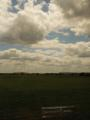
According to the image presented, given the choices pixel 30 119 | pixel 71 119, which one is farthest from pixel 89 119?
pixel 30 119

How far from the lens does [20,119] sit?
33.2 meters

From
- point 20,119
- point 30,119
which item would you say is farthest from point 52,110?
point 20,119

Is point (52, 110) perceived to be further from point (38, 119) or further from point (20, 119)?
point (20, 119)

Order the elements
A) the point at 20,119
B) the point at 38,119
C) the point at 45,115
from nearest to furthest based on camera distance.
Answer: the point at 45,115 < the point at 38,119 < the point at 20,119

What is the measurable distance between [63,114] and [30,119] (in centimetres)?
370

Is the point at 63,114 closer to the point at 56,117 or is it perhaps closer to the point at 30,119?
the point at 56,117

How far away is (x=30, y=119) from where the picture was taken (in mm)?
31344

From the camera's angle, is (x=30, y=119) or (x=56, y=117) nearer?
(x=56, y=117)

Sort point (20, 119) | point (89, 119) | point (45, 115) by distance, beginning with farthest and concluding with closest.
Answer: point (89, 119) < point (20, 119) < point (45, 115)

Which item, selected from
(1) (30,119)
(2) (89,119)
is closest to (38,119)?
(1) (30,119)

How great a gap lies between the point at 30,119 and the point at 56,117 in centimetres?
364

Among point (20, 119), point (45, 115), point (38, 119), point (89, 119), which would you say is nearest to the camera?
point (45, 115)

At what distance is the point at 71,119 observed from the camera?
32.6 meters

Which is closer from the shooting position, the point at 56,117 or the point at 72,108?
the point at 56,117
